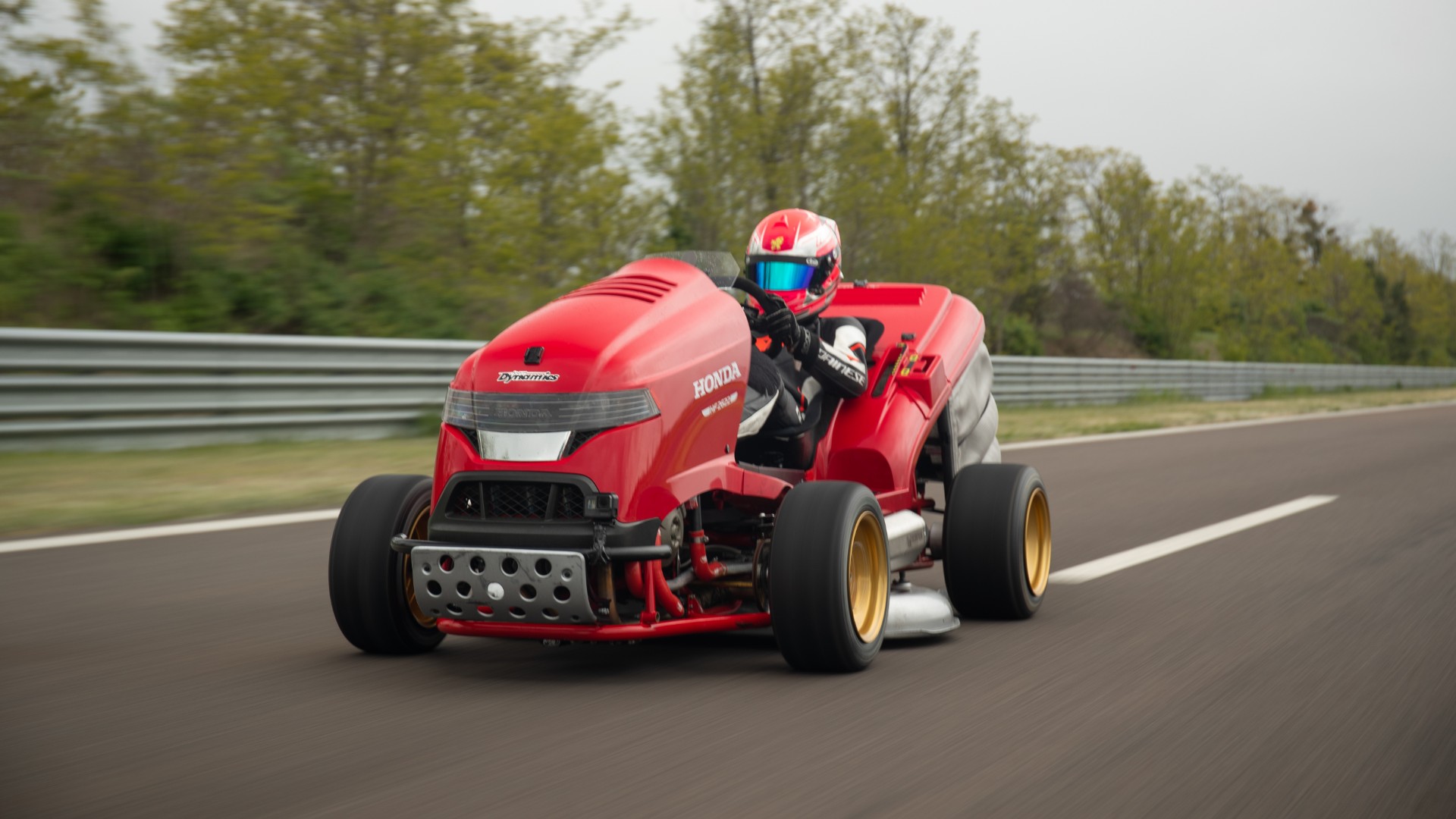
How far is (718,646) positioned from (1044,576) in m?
1.65

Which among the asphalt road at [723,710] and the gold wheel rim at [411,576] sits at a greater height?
the gold wheel rim at [411,576]

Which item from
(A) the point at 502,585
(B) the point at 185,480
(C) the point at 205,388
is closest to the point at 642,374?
(A) the point at 502,585

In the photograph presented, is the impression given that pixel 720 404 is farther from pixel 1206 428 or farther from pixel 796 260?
pixel 1206 428

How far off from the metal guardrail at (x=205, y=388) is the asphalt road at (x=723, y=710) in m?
3.45

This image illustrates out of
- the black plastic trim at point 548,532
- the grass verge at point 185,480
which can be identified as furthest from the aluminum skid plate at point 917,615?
the grass verge at point 185,480

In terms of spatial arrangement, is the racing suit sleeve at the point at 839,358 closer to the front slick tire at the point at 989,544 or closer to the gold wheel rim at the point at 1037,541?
the front slick tire at the point at 989,544

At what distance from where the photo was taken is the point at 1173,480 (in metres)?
11.4

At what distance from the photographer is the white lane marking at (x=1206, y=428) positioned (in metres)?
15.1

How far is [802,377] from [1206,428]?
15.1 m

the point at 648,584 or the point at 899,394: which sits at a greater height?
the point at 899,394

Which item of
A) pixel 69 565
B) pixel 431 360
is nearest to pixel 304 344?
pixel 431 360

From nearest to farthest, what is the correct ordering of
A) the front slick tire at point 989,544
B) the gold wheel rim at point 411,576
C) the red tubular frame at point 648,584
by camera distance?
1. the red tubular frame at point 648,584
2. the gold wheel rim at point 411,576
3. the front slick tire at point 989,544

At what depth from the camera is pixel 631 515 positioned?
13.4ft

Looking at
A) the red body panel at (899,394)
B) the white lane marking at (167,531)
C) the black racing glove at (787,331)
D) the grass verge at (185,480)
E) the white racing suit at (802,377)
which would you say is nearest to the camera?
the black racing glove at (787,331)
